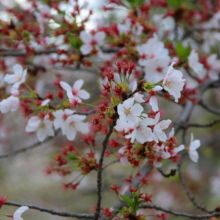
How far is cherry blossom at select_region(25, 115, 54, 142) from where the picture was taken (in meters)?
1.65

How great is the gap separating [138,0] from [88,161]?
1.74m

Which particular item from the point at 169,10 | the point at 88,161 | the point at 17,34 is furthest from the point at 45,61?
the point at 88,161

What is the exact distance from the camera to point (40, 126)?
1.73 meters

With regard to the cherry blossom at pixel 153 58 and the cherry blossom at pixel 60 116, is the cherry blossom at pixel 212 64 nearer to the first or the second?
the cherry blossom at pixel 153 58

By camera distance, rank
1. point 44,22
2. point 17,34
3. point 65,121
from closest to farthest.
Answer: point 65,121 < point 17,34 < point 44,22

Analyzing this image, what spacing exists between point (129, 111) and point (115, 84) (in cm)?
17

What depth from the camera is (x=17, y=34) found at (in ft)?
7.29

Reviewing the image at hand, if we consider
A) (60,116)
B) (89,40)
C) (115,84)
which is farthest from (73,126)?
(89,40)

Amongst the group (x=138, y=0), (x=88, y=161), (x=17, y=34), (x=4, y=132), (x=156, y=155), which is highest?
(x=138, y=0)

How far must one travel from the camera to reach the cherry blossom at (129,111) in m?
1.12

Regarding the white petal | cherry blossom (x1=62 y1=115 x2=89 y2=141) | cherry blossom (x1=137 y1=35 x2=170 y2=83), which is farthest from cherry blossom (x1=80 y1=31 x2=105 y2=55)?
cherry blossom (x1=62 y1=115 x2=89 y2=141)

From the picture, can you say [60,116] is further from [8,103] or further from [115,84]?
[115,84]

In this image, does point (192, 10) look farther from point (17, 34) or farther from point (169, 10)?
point (17, 34)

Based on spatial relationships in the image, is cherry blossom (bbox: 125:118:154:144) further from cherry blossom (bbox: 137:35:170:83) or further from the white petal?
the white petal
